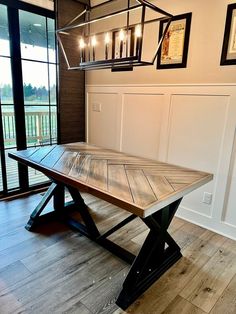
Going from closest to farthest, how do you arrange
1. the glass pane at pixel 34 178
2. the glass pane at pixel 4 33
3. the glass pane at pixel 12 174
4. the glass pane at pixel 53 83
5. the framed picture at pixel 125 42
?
1. the framed picture at pixel 125 42
2. the glass pane at pixel 4 33
3. the glass pane at pixel 12 174
4. the glass pane at pixel 53 83
5. the glass pane at pixel 34 178

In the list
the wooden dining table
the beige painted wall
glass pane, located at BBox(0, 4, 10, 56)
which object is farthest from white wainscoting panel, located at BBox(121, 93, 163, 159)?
glass pane, located at BBox(0, 4, 10, 56)

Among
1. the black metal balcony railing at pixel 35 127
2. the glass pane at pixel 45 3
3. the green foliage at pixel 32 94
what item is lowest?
the black metal balcony railing at pixel 35 127

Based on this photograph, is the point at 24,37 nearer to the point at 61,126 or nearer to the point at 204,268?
the point at 61,126

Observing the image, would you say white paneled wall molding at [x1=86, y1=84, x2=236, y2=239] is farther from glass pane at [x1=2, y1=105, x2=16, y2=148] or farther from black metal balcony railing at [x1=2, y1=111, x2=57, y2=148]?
glass pane at [x1=2, y1=105, x2=16, y2=148]

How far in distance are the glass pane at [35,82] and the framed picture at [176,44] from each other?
A: 5.08 ft

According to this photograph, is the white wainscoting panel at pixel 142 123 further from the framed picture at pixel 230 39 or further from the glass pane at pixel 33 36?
the glass pane at pixel 33 36

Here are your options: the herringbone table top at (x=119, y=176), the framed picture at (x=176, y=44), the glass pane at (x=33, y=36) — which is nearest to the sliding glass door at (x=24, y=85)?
the glass pane at (x=33, y=36)

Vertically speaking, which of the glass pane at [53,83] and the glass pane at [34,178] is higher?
the glass pane at [53,83]

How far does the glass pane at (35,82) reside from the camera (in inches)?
118

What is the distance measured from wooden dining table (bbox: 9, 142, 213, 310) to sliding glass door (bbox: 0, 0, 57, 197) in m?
0.81

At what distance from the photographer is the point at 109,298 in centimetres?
164

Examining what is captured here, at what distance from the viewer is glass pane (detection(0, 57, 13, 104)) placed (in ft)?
9.09

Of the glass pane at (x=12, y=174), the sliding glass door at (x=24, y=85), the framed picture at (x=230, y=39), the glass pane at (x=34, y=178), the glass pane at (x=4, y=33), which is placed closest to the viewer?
the framed picture at (x=230, y=39)

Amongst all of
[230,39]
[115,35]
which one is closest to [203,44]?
[230,39]
